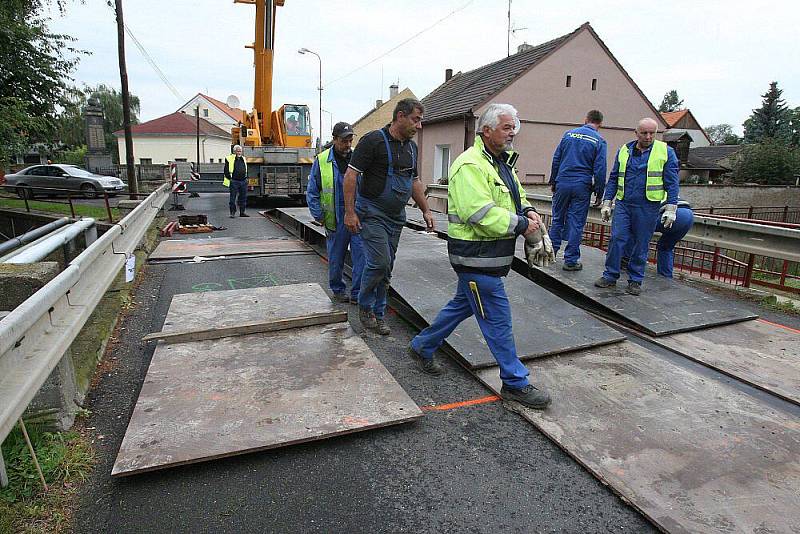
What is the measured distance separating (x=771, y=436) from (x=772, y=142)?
4044 centimetres

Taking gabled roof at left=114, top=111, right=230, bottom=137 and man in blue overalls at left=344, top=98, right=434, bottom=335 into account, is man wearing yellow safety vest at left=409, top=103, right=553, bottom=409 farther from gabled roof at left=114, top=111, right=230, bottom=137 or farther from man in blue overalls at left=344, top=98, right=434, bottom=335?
gabled roof at left=114, top=111, right=230, bottom=137

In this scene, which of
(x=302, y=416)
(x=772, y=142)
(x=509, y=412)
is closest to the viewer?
(x=302, y=416)

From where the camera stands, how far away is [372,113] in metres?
44.4

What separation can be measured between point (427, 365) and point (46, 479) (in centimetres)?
233

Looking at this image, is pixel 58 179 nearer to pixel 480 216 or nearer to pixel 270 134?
pixel 270 134

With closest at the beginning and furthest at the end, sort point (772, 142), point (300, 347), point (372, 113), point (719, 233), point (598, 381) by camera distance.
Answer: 1. point (598, 381)
2. point (300, 347)
3. point (719, 233)
4. point (772, 142)
5. point (372, 113)

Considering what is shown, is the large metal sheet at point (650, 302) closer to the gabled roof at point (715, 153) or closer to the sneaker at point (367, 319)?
the sneaker at point (367, 319)

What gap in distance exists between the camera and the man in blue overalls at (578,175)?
5867mm

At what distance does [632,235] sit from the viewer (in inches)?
212

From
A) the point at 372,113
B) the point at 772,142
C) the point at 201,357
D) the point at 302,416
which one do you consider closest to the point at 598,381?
the point at 302,416

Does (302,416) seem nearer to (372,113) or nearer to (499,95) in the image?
(499,95)

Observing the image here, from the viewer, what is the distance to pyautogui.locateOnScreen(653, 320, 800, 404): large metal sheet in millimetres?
3564

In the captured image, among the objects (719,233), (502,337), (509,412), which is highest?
(719,233)

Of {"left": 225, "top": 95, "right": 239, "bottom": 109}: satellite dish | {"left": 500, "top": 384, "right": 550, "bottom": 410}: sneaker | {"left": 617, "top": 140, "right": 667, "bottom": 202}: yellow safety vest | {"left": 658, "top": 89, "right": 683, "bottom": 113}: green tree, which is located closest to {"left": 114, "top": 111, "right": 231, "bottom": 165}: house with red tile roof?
{"left": 225, "top": 95, "right": 239, "bottom": 109}: satellite dish
